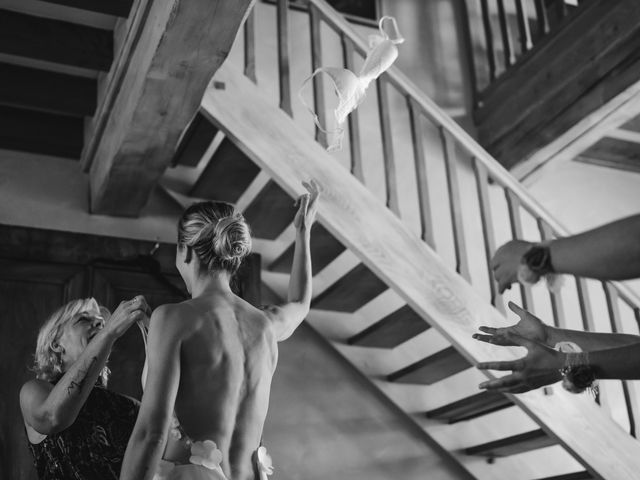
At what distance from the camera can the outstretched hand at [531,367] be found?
1.48 meters

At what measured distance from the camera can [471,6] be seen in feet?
18.5

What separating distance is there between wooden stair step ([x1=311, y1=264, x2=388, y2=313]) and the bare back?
1.82m

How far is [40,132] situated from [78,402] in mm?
2397

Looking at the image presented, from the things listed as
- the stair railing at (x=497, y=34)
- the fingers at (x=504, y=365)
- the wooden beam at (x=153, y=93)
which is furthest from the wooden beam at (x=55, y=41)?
the fingers at (x=504, y=365)

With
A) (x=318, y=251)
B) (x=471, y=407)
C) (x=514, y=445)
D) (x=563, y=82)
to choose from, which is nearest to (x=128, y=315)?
(x=318, y=251)

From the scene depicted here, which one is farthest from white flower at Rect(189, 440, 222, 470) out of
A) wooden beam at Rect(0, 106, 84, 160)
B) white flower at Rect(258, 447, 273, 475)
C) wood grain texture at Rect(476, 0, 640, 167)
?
wood grain texture at Rect(476, 0, 640, 167)

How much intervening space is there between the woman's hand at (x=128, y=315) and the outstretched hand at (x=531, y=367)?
3.22 feet

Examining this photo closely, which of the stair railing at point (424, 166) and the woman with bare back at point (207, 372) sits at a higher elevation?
the stair railing at point (424, 166)

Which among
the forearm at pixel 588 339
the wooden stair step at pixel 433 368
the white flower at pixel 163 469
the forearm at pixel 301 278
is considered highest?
the wooden stair step at pixel 433 368

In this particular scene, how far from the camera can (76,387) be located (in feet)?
7.25

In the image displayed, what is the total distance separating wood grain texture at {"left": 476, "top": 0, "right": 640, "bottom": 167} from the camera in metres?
4.17

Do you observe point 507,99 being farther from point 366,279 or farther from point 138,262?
point 138,262

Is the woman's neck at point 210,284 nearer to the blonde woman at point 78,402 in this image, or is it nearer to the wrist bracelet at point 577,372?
the blonde woman at point 78,402

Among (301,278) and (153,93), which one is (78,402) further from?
(153,93)
